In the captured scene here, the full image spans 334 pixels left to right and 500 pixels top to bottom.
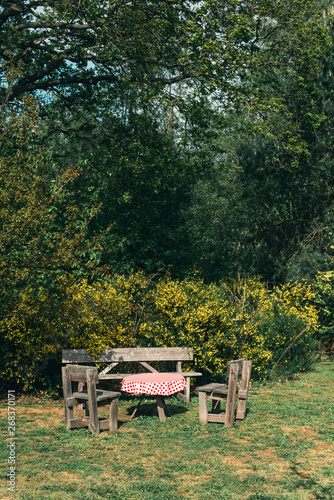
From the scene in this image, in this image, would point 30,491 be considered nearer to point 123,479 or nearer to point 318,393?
point 123,479

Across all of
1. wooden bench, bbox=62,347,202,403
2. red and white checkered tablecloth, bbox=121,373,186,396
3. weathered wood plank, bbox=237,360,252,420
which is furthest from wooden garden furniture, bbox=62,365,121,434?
weathered wood plank, bbox=237,360,252,420

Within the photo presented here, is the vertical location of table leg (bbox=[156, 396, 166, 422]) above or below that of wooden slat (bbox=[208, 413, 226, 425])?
above

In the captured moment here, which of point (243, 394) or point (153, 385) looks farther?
point (243, 394)

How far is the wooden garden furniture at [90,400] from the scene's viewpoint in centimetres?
709

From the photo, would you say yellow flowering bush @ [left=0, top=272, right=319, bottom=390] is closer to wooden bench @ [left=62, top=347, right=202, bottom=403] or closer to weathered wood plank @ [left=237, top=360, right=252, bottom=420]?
wooden bench @ [left=62, top=347, right=202, bottom=403]

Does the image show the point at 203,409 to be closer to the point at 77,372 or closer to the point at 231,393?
the point at 231,393

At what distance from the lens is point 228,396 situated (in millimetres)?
7562

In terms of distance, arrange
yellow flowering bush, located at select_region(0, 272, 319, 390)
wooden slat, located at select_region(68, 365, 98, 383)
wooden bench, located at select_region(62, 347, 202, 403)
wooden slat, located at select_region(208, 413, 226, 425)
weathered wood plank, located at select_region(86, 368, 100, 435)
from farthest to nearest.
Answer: yellow flowering bush, located at select_region(0, 272, 319, 390)
wooden bench, located at select_region(62, 347, 202, 403)
wooden slat, located at select_region(208, 413, 226, 425)
wooden slat, located at select_region(68, 365, 98, 383)
weathered wood plank, located at select_region(86, 368, 100, 435)

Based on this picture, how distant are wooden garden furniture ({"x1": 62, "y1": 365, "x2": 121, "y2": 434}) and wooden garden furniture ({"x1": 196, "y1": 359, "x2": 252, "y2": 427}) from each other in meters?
1.28

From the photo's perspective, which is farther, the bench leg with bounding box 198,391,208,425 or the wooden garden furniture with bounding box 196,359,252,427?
the bench leg with bounding box 198,391,208,425

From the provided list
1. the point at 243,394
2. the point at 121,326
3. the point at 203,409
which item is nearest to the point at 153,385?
Answer: the point at 203,409

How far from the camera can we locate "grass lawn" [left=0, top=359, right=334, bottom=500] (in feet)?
16.7

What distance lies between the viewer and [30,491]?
16.2ft

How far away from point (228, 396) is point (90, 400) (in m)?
1.94
